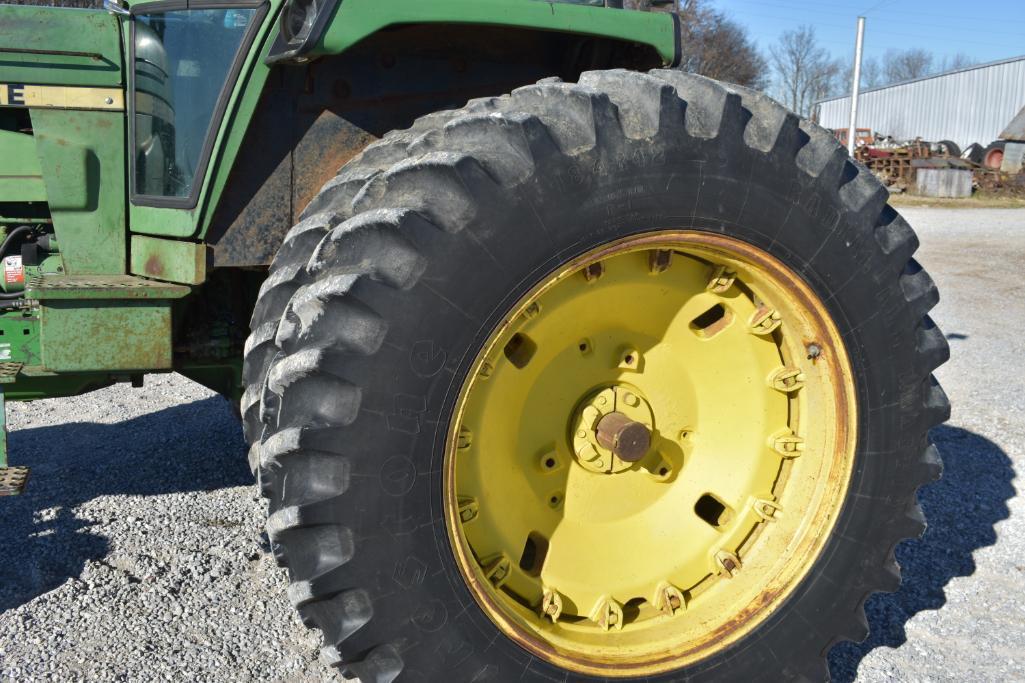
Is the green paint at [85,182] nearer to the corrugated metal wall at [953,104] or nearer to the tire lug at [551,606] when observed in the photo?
the tire lug at [551,606]

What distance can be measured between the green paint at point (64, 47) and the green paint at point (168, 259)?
540mm

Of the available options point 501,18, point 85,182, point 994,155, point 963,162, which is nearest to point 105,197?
point 85,182

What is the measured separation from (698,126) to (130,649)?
2148 mm

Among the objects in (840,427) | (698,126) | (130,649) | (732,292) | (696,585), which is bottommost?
(130,649)

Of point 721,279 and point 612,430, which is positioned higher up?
point 721,279

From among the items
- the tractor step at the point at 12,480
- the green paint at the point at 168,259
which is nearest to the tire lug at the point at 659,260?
the green paint at the point at 168,259


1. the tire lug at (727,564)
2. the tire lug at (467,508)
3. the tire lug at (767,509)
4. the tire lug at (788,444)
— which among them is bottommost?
the tire lug at (727,564)

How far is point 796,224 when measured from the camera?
2.28m

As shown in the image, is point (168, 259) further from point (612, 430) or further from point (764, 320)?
point (764, 320)

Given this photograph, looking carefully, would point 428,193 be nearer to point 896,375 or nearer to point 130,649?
point 896,375

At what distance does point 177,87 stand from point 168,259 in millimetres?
531

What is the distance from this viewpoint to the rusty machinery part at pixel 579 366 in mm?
1934

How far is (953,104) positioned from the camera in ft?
124

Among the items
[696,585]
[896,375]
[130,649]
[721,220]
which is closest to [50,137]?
[130,649]
